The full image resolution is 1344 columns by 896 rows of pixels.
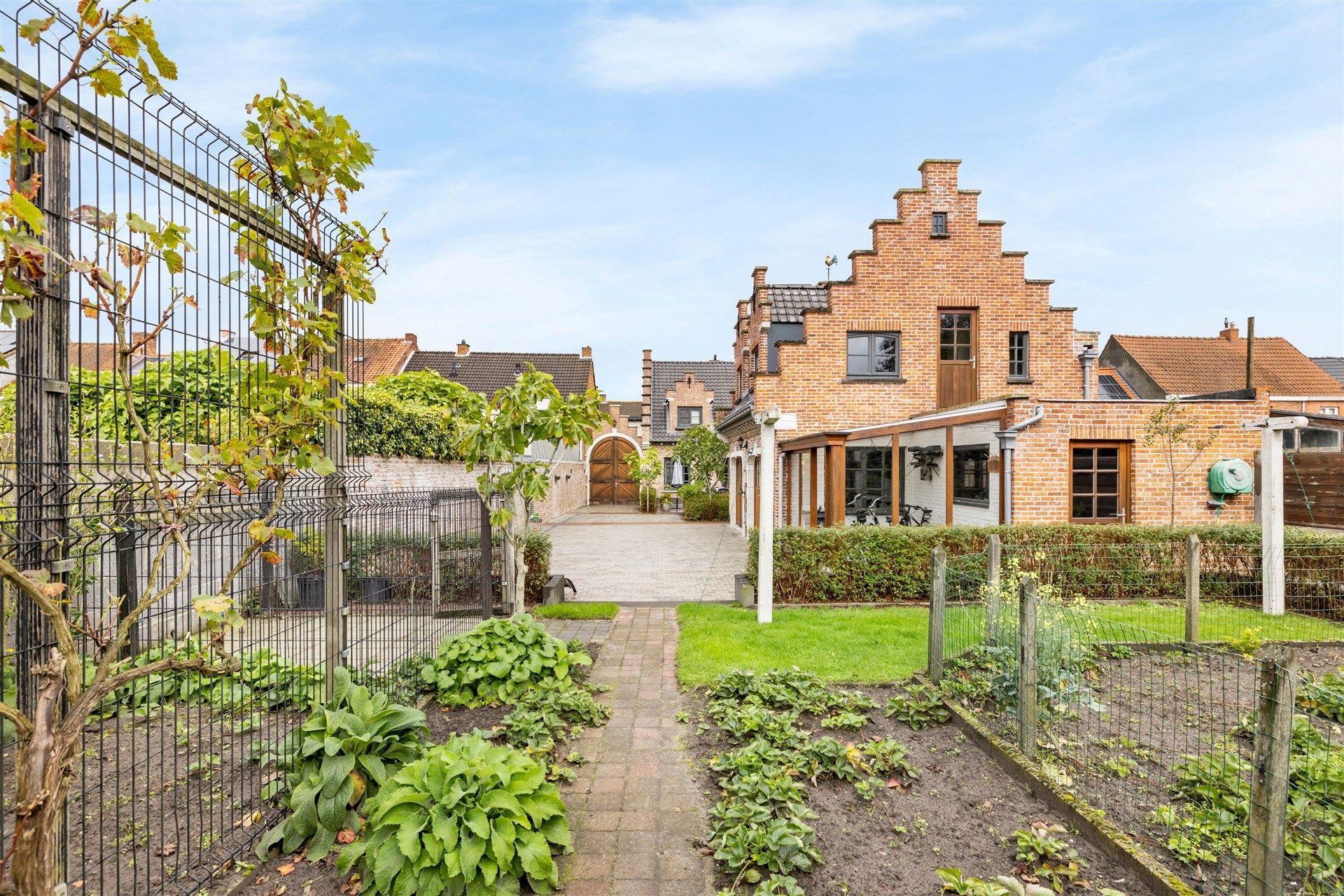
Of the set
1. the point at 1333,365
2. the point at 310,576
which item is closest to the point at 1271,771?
the point at 310,576

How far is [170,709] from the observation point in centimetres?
501

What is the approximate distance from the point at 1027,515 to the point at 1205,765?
804 cm

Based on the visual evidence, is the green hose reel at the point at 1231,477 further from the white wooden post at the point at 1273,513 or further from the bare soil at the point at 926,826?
the bare soil at the point at 926,826

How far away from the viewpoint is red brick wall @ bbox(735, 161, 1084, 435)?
48.5ft

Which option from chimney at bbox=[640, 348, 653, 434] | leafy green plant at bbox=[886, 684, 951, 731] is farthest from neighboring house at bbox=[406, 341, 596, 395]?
leafy green plant at bbox=[886, 684, 951, 731]

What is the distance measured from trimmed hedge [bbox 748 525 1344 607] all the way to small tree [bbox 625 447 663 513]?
20768 millimetres

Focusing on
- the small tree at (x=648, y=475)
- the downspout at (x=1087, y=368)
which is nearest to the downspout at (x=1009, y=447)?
the downspout at (x=1087, y=368)

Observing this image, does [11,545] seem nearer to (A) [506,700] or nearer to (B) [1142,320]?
(A) [506,700]

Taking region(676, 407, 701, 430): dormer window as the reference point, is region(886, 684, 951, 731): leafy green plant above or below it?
below

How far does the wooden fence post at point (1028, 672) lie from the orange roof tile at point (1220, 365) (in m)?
30.9

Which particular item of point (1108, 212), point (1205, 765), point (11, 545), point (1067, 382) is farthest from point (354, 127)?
point (1067, 382)

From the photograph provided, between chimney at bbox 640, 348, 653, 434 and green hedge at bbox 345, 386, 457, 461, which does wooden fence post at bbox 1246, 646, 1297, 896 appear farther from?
chimney at bbox 640, 348, 653, 434

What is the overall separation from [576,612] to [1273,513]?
26.8ft

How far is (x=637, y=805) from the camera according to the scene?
3.71 meters
